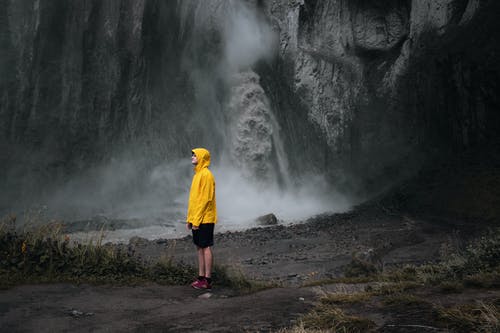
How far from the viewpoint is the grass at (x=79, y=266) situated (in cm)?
675

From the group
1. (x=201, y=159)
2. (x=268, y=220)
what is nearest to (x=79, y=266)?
(x=201, y=159)

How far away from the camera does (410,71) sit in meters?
20.0

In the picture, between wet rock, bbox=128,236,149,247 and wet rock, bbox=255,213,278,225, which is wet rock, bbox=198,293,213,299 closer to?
wet rock, bbox=128,236,149,247

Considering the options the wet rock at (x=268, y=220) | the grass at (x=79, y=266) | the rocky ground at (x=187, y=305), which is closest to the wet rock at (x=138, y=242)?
the rocky ground at (x=187, y=305)

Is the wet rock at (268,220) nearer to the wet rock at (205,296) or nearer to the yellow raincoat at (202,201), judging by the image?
the yellow raincoat at (202,201)

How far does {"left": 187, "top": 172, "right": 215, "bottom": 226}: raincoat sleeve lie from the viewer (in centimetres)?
669

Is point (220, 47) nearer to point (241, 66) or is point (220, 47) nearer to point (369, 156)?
point (241, 66)

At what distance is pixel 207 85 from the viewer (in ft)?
91.8

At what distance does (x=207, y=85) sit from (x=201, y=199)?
21.9 m

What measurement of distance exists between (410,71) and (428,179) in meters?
5.40

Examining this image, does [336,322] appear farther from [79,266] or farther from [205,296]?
[79,266]

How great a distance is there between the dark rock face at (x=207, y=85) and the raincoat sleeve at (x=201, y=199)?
44.1ft

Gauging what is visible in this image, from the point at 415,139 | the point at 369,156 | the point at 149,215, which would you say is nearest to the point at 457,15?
the point at 415,139

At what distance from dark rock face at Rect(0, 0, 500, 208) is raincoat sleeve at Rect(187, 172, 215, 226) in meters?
13.4
